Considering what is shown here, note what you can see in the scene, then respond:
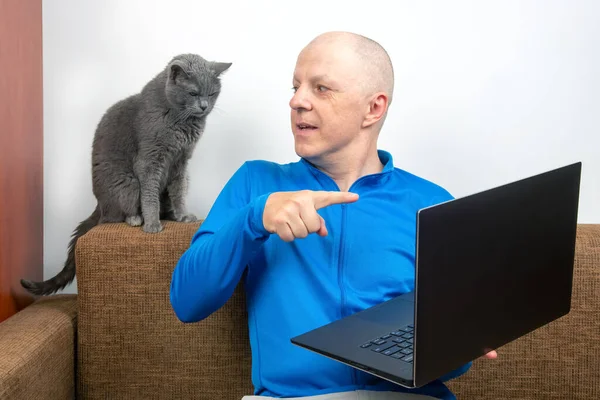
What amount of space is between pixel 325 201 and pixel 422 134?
1001 millimetres

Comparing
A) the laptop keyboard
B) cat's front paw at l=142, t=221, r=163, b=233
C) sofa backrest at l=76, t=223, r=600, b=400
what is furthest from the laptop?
cat's front paw at l=142, t=221, r=163, b=233

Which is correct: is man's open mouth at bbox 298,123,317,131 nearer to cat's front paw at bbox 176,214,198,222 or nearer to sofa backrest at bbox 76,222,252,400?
sofa backrest at bbox 76,222,252,400

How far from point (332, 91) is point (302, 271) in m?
Answer: 0.38

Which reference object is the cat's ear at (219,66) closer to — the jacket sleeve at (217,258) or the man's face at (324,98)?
the man's face at (324,98)

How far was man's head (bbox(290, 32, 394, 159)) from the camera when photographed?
1.41m

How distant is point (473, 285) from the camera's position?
92 centimetres

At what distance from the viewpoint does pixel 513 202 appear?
3.11 feet

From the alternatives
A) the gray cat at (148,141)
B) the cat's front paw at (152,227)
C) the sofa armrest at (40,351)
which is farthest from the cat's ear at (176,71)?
the sofa armrest at (40,351)

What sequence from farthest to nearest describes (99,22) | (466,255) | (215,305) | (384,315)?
(99,22)
(215,305)
(384,315)
(466,255)

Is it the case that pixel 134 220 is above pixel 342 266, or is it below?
above

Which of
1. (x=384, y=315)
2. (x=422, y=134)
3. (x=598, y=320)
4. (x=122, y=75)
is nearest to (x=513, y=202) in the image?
(x=384, y=315)

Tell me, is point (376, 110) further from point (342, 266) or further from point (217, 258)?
point (217, 258)

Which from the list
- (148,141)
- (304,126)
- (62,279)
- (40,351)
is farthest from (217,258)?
(62,279)

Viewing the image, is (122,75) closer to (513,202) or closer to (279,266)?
(279,266)
